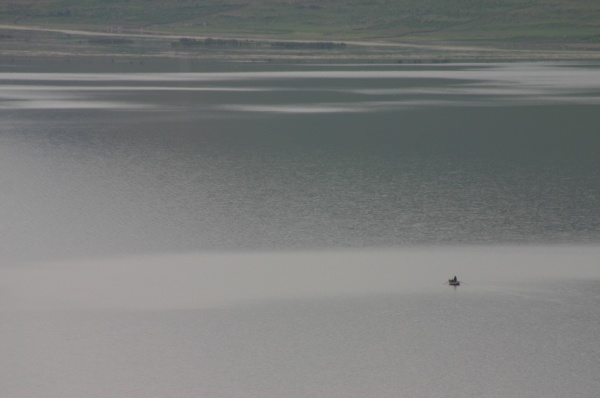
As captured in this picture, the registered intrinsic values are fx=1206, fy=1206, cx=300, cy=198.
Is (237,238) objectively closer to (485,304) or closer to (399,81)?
(485,304)

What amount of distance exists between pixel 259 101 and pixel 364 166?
30156 millimetres

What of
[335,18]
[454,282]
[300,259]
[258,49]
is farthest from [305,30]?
[454,282]

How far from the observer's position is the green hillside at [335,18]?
155 metres

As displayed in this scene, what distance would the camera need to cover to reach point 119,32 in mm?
157750

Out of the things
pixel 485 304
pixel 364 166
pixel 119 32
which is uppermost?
pixel 119 32

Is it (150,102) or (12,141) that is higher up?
(150,102)

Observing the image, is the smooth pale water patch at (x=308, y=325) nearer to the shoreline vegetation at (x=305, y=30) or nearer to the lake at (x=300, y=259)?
the lake at (x=300, y=259)

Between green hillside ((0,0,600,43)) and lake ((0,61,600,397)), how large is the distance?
3941 inches

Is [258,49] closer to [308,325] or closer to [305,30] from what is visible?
[305,30]

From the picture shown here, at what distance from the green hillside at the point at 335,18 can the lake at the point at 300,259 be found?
100 m

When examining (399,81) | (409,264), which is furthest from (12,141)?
(399,81)

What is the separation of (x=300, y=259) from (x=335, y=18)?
15025cm

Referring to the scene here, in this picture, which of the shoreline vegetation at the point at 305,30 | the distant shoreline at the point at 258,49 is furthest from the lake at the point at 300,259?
the shoreline vegetation at the point at 305,30

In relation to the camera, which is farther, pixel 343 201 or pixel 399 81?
pixel 399 81
